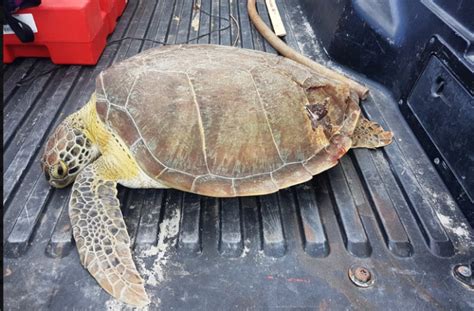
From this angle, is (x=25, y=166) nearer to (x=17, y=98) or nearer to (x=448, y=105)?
(x=17, y=98)

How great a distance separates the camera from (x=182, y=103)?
1258mm

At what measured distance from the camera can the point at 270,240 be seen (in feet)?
3.99

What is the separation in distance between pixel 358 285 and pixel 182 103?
0.82m

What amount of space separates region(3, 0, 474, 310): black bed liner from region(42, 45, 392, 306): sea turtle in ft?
0.30

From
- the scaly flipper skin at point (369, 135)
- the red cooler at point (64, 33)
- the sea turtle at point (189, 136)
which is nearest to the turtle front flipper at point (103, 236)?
the sea turtle at point (189, 136)

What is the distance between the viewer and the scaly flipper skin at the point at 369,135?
1.52 m

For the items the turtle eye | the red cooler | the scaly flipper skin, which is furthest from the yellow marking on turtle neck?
the scaly flipper skin

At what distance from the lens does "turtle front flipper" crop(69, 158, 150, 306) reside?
3.53 feet

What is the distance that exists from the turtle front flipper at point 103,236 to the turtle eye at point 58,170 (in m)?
0.06

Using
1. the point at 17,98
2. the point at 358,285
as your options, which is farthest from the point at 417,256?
the point at 17,98

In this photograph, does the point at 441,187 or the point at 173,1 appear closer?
the point at 441,187

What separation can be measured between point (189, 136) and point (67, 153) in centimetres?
49

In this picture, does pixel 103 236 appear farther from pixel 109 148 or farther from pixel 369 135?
pixel 369 135

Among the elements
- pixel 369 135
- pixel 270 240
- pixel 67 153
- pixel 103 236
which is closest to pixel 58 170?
pixel 67 153
